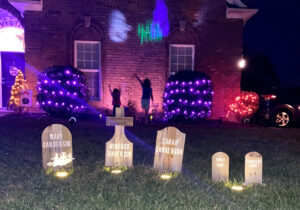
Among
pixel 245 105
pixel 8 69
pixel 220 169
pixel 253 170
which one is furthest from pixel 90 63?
pixel 253 170

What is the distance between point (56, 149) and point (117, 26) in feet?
25.8

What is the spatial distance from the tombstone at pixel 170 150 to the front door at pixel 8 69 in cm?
1010

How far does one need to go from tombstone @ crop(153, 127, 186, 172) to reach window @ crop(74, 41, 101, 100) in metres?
7.39

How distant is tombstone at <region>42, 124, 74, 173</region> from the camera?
14.0 ft

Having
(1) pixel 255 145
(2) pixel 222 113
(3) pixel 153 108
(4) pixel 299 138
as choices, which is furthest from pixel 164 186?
(2) pixel 222 113

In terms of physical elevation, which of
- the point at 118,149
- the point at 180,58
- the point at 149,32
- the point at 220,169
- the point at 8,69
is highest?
the point at 149,32

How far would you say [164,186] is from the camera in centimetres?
367

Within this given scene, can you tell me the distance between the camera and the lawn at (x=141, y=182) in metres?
3.12

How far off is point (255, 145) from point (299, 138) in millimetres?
2064

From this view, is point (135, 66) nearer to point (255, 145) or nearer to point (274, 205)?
point (255, 145)

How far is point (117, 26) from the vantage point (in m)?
Answer: 11.2

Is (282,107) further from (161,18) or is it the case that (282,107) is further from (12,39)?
(12,39)

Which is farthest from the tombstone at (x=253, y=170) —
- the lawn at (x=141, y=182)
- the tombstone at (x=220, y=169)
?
the tombstone at (x=220, y=169)

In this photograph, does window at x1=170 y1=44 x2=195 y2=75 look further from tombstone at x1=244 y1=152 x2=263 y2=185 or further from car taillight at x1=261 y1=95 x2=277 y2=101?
tombstone at x1=244 y1=152 x2=263 y2=185
